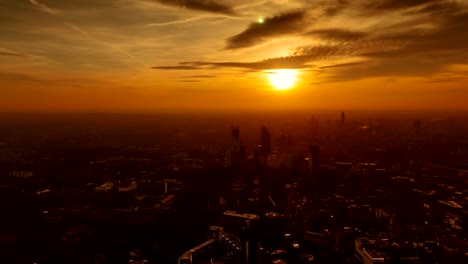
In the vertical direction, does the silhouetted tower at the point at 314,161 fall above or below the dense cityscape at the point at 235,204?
above

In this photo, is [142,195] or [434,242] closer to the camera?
[434,242]

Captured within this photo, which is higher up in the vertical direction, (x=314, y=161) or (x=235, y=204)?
(x=314, y=161)

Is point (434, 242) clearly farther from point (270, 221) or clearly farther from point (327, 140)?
point (327, 140)

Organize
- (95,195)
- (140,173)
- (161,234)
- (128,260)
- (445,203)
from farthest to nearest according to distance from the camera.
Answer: (140,173), (95,195), (445,203), (161,234), (128,260)

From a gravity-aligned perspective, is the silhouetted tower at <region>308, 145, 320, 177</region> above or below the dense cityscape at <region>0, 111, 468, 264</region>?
above

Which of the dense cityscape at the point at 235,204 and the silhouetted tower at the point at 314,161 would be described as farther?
the silhouetted tower at the point at 314,161

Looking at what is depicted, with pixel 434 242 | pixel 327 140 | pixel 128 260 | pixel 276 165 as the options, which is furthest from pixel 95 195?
pixel 327 140

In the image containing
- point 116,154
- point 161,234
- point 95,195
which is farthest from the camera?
point 116,154

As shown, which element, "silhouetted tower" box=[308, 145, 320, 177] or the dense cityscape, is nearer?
the dense cityscape
